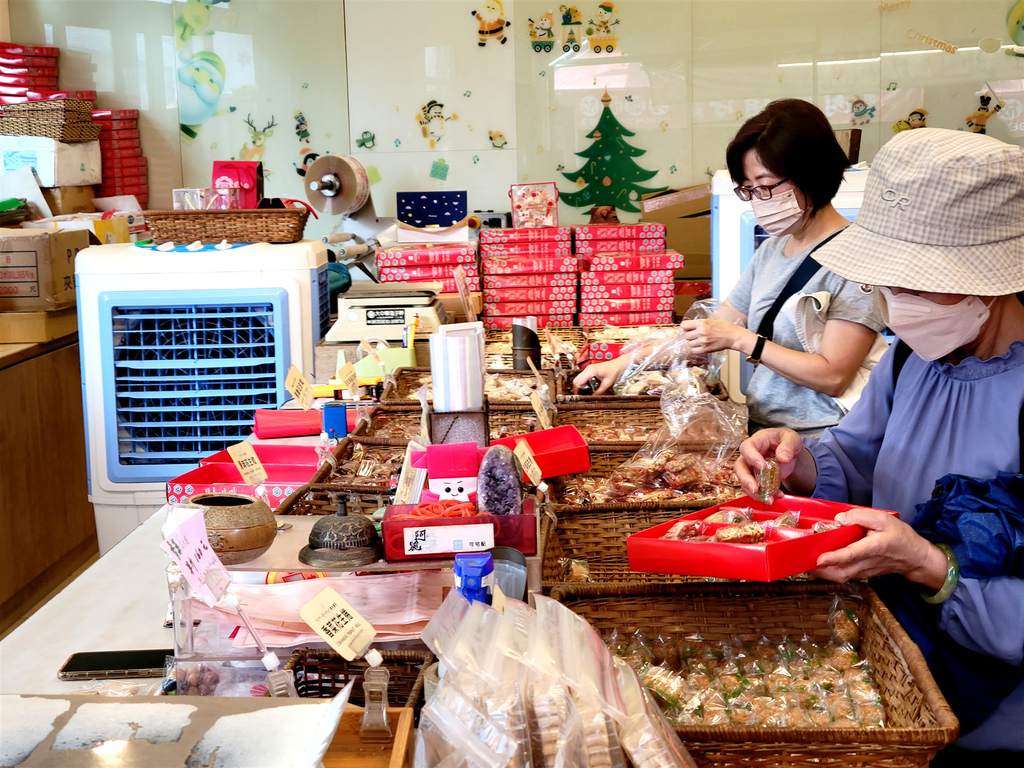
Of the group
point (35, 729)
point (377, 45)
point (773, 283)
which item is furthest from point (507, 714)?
point (377, 45)

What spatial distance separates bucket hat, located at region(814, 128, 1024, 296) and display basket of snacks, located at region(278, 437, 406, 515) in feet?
3.13

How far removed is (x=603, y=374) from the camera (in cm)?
269

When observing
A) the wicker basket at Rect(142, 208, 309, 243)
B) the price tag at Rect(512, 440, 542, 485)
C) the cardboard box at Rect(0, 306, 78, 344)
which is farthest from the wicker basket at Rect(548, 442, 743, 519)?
the cardboard box at Rect(0, 306, 78, 344)

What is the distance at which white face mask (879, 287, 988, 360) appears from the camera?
1.32 meters

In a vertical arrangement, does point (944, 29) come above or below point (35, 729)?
above

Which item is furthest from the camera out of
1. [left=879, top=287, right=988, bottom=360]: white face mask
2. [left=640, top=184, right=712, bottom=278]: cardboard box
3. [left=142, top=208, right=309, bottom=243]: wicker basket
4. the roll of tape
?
[left=640, top=184, right=712, bottom=278]: cardboard box

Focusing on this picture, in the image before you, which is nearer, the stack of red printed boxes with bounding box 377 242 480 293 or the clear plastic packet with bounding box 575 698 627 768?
the clear plastic packet with bounding box 575 698 627 768

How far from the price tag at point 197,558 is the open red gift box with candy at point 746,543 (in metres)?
0.55

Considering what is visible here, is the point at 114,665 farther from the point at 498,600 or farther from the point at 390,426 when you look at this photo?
the point at 390,426

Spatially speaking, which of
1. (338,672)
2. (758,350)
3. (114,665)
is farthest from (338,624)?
(758,350)

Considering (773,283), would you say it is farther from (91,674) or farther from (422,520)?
(91,674)

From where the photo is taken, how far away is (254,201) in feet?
11.3

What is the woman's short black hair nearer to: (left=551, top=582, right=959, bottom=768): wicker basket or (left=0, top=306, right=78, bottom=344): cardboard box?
(left=551, top=582, right=959, bottom=768): wicker basket

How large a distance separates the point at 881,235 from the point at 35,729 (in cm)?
118
